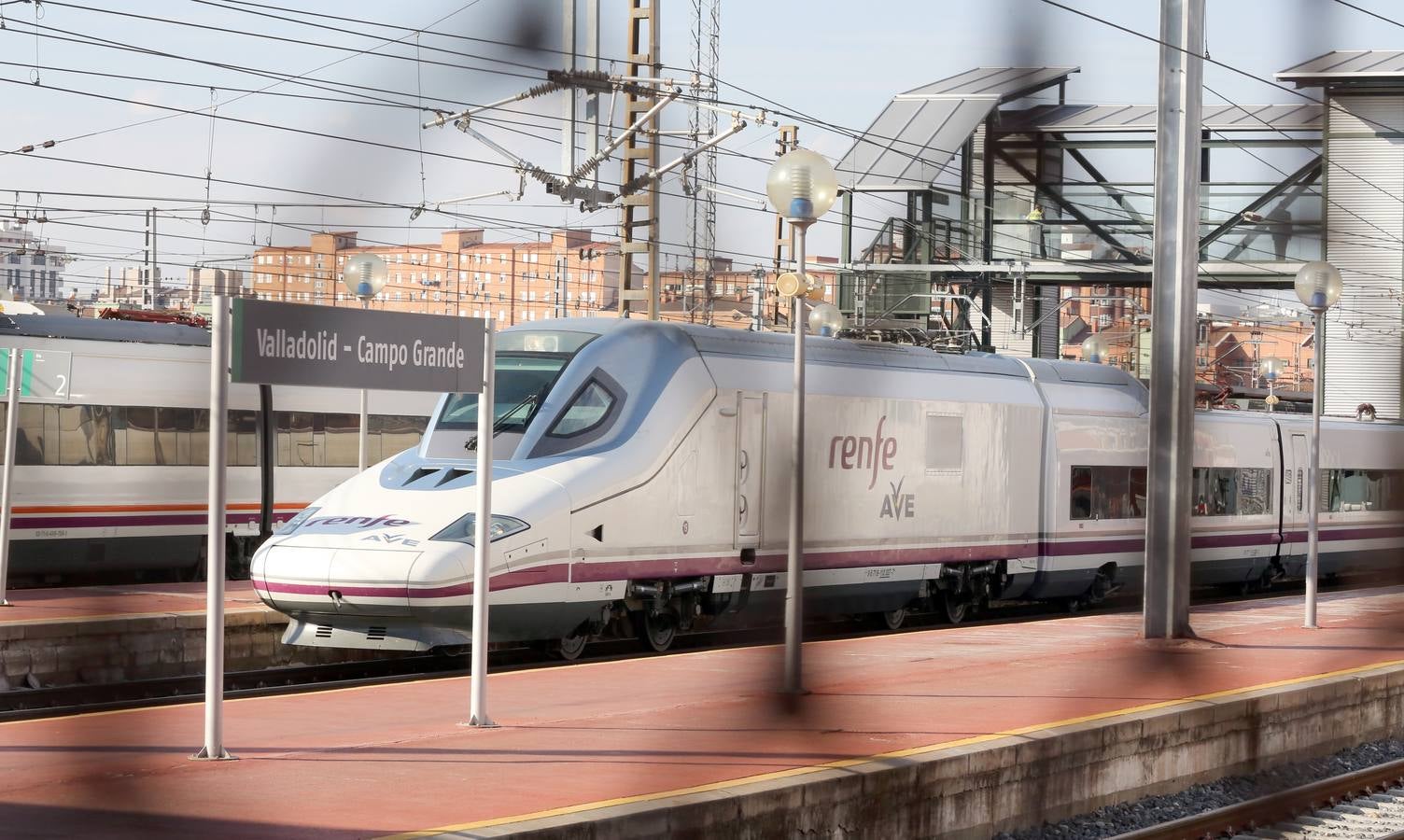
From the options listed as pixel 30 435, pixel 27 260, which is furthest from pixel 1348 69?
pixel 30 435

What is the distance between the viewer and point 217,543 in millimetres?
4590

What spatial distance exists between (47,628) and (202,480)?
277 inches

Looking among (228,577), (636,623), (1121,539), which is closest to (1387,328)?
(636,623)

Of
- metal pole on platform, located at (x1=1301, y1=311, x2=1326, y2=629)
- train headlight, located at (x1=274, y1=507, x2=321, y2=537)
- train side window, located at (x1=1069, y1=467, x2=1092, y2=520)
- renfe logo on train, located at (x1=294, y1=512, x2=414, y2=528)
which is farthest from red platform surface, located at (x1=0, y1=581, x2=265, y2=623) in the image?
train side window, located at (x1=1069, y1=467, x2=1092, y2=520)

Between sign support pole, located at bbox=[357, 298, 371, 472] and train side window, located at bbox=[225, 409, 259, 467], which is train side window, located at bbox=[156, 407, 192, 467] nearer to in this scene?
sign support pole, located at bbox=[357, 298, 371, 472]

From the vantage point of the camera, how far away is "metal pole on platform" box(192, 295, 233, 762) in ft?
12.9

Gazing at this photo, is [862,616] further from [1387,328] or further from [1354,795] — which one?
[1387,328]

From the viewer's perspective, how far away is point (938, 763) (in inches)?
214

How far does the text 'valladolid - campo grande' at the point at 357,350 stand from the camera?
4.62 meters

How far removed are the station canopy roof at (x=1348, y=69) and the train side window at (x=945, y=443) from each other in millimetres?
9254

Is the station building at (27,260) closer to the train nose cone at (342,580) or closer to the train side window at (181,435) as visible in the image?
the train side window at (181,435)

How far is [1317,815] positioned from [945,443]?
506cm

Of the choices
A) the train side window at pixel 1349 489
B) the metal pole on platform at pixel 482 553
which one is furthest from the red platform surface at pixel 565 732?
the train side window at pixel 1349 489

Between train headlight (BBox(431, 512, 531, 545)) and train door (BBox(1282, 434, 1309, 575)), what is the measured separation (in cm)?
1029
